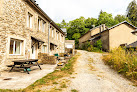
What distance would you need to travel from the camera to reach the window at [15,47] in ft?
21.7

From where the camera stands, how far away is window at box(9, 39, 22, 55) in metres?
6.63

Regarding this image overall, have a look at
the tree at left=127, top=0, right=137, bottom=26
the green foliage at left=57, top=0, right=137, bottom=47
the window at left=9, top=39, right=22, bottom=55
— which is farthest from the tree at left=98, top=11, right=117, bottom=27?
the window at left=9, top=39, right=22, bottom=55

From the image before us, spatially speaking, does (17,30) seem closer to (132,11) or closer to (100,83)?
(100,83)

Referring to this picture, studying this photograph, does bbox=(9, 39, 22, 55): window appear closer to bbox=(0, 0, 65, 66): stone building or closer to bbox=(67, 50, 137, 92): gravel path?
bbox=(0, 0, 65, 66): stone building

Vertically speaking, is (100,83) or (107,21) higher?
(107,21)

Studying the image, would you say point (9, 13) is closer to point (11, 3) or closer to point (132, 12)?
point (11, 3)

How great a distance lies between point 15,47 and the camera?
23.0 feet

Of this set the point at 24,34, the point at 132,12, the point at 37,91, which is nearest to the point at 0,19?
the point at 24,34

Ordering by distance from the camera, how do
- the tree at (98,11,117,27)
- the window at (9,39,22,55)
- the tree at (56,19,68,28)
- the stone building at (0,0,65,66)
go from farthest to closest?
1. the tree at (56,19,68,28)
2. the tree at (98,11,117,27)
3. the window at (9,39,22,55)
4. the stone building at (0,0,65,66)

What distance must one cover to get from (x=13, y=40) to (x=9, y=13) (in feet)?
6.06

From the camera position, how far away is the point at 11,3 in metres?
6.39

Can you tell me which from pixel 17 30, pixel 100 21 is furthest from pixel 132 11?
pixel 17 30

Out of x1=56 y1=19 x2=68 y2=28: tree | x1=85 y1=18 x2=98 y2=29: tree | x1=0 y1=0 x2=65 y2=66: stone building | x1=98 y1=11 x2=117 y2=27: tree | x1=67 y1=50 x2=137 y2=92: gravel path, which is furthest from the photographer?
x1=56 y1=19 x2=68 y2=28: tree

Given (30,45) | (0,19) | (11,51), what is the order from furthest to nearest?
(30,45)
(11,51)
(0,19)
